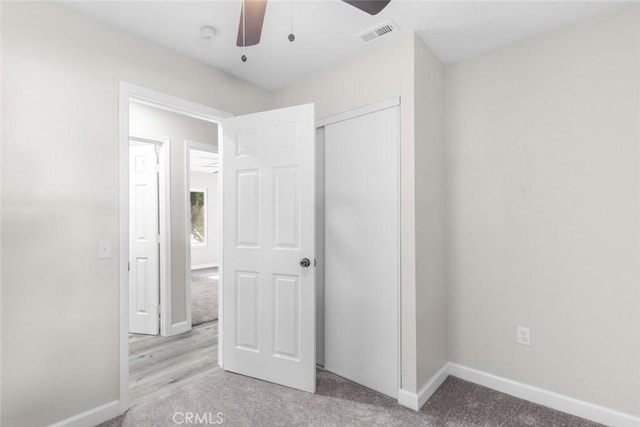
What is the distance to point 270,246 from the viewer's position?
8.24ft

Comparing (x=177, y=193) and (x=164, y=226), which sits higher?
(x=177, y=193)

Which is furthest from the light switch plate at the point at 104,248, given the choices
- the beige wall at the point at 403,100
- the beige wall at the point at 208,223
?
the beige wall at the point at 208,223

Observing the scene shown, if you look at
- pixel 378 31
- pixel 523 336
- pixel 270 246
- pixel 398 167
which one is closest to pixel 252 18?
pixel 378 31

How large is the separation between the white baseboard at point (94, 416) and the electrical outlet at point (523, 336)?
272 centimetres

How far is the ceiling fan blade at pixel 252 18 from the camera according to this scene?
1673 millimetres

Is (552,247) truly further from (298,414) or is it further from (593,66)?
(298,414)

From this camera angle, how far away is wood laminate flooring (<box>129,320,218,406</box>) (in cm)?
246

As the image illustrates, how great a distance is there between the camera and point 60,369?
73.5 inches

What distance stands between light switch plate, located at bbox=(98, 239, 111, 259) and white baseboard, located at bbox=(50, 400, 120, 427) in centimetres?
92

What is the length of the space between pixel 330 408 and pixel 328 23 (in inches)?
98.6

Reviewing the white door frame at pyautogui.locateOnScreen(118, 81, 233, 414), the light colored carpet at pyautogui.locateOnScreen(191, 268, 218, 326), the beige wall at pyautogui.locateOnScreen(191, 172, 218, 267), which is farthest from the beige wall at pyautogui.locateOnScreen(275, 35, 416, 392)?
the beige wall at pyautogui.locateOnScreen(191, 172, 218, 267)

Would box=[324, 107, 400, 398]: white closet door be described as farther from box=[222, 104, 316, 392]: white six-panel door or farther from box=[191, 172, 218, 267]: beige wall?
box=[191, 172, 218, 267]: beige wall

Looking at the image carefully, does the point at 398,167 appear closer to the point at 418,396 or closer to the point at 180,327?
the point at 418,396

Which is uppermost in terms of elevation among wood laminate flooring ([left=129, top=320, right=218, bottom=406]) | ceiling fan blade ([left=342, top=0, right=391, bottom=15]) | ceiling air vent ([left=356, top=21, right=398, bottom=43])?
ceiling air vent ([left=356, top=21, right=398, bottom=43])
